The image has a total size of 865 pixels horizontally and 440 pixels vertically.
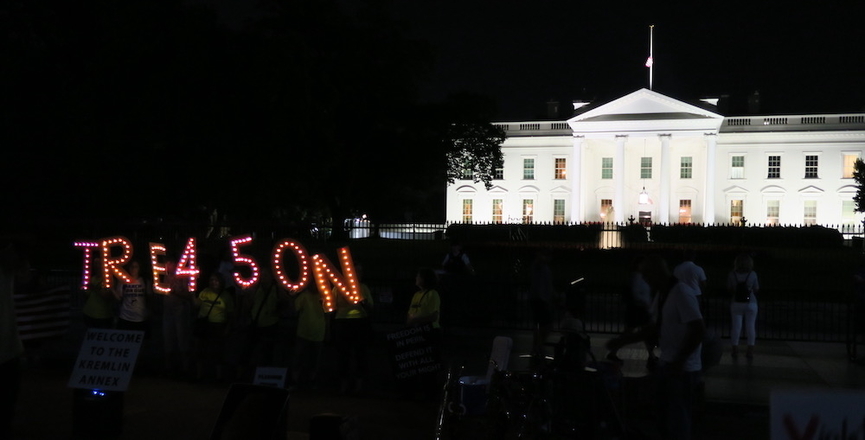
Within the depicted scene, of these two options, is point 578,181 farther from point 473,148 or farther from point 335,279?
point 335,279

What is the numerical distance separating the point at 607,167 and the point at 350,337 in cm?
5598

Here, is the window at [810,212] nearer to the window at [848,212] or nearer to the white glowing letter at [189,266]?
the window at [848,212]

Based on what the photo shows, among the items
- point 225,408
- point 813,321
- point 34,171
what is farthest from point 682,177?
point 225,408

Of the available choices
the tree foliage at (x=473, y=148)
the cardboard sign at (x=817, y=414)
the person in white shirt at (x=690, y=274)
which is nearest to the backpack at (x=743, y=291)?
the person in white shirt at (x=690, y=274)

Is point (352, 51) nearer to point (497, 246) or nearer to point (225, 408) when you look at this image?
point (497, 246)

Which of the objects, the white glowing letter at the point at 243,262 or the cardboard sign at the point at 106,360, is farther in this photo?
the white glowing letter at the point at 243,262

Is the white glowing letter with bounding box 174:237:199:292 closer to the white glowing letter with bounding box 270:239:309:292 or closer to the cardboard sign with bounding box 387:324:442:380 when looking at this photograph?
the white glowing letter with bounding box 270:239:309:292

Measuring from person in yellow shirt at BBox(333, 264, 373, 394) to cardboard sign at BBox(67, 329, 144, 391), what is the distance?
293cm

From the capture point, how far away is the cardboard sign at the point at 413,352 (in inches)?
396

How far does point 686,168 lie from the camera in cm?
6303

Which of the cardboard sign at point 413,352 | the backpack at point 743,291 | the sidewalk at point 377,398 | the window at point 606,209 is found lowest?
the sidewalk at point 377,398

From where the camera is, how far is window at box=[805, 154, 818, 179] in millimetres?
61719

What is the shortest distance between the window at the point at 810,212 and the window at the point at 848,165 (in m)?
2.88

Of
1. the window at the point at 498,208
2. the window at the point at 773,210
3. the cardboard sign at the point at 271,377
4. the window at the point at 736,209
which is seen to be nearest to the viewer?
the cardboard sign at the point at 271,377
